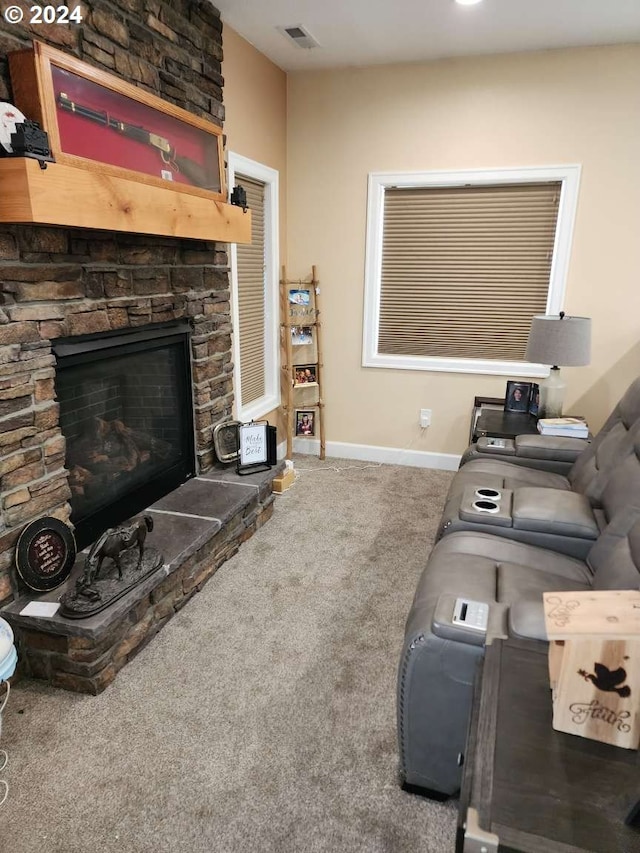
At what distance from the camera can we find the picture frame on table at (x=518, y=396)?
3.53m

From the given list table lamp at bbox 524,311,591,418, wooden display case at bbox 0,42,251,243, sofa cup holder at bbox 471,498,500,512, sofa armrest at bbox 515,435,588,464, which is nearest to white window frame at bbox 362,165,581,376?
table lamp at bbox 524,311,591,418

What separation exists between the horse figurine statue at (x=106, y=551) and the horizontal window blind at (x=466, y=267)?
2.63 metres

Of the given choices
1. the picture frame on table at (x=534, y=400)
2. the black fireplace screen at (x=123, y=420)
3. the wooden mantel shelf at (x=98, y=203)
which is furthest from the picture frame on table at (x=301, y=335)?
the picture frame on table at (x=534, y=400)

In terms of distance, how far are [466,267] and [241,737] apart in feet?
10.7

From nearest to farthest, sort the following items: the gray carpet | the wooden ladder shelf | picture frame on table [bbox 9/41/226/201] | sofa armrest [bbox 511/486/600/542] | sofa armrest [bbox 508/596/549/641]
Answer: sofa armrest [bbox 508/596/549/641] < the gray carpet < picture frame on table [bbox 9/41/226/201] < sofa armrest [bbox 511/486/600/542] < the wooden ladder shelf

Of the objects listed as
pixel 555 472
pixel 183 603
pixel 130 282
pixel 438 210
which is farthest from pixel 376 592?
pixel 438 210

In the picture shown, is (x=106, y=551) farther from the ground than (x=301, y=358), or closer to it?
closer to it

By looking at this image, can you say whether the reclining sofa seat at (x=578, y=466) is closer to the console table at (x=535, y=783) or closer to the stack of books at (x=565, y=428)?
the stack of books at (x=565, y=428)

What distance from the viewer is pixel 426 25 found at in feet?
10.00

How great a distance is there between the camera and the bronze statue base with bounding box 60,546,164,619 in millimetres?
1913

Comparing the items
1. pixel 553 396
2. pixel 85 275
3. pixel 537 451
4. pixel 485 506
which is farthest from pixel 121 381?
pixel 553 396

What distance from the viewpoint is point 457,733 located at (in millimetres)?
1471

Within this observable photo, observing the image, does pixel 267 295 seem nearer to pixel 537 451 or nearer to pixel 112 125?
pixel 112 125

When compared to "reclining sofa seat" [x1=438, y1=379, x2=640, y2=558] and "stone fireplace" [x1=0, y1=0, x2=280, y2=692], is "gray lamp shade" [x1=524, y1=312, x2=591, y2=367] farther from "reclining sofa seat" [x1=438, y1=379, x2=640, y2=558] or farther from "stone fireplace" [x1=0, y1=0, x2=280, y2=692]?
"stone fireplace" [x1=0, y1=0, x2=280, y2=692]
